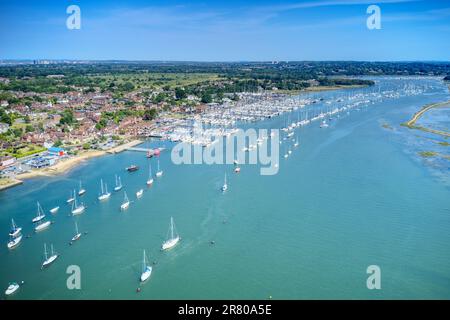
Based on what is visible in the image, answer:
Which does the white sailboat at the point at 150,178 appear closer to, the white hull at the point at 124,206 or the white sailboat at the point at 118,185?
the white sailboat at the point at 118,185

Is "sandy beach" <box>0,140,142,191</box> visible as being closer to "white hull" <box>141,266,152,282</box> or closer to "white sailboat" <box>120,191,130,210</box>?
"white sailboat" <box>120,191,130,210</box>

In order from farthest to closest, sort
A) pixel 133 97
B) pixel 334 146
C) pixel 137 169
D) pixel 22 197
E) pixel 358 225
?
pixel 133 97, pixel 334 146, pixel 137 169, pixel 22 197, pixel 358 225

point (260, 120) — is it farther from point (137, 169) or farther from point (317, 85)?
point (317, 85)

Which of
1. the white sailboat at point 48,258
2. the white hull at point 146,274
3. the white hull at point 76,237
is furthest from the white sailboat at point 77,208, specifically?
the white hull at point 146,274

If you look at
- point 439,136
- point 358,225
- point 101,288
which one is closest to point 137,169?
point 101,288

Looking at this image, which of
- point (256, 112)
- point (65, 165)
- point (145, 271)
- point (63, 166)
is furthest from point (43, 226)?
point (256, 112)

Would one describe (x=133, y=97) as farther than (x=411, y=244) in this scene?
Yes

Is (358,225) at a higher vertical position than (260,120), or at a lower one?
lower

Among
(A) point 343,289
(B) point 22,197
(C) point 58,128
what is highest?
(C) point 58,128
